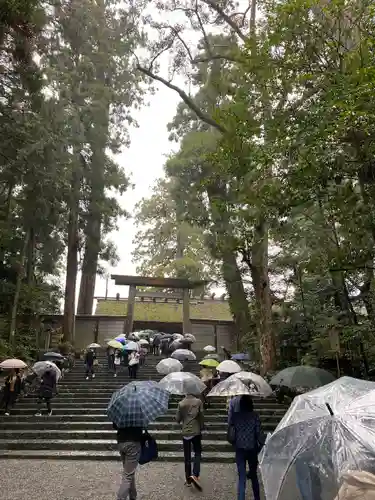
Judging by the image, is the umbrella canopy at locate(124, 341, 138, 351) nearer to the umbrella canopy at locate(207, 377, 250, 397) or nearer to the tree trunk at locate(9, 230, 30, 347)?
the tree trunk at locate(9, 230, 30, 347)

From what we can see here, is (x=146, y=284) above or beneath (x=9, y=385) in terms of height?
above

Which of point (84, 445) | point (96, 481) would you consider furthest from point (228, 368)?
point (96, 481)

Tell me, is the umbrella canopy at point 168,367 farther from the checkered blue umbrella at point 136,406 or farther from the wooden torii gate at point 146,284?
the wooden torii gate at point 146,284

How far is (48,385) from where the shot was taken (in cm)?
947

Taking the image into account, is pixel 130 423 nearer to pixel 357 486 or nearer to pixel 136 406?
pixel 136 406

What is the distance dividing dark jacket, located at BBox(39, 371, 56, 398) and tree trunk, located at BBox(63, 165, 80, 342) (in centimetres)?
900

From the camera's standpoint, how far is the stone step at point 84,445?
763 cm

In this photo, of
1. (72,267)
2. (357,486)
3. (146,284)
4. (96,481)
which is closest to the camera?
(357,486)

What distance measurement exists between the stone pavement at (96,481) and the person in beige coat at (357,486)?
3.52 m

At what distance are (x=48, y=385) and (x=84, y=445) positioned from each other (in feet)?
7.38

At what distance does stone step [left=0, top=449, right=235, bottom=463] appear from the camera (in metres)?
7.09

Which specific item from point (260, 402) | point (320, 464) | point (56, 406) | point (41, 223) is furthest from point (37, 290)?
point (320, 464)

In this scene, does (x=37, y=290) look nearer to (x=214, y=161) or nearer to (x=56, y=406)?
(x=56, y=406)

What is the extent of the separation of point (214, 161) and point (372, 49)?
3.61 m
